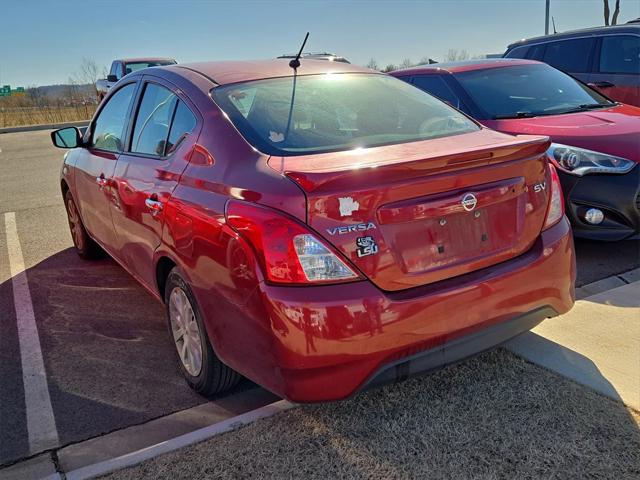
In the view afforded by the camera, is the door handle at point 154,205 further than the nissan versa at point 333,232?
Yes

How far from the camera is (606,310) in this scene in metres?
3.68

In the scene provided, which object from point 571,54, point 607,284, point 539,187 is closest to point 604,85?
point 571,54

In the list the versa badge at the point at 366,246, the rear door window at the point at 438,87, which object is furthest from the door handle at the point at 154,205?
the rear door window at the point at 438,87

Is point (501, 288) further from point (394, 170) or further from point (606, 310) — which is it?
point (606, 310)

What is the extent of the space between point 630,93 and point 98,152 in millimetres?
6501

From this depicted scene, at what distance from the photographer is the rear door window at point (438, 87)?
5613 millimetres

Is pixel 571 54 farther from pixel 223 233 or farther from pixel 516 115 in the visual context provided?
pixel 223 233

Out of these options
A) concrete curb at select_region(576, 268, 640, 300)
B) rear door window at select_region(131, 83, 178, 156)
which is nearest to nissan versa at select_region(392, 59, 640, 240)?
concrete curb at select_region(576, 268, 640, 300)

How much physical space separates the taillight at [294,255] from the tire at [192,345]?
0.70 m

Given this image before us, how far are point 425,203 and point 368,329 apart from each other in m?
0.53

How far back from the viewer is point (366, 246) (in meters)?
2.22

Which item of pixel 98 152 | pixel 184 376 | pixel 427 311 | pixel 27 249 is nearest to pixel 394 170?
pixel 427 311

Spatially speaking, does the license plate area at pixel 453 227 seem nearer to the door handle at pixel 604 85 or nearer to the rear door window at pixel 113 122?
the rear door window at pixel 113 122

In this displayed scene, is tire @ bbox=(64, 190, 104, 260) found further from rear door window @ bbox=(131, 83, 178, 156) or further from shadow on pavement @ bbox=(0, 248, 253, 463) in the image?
rear door window @ bbox=(131, 83, 178, 156)
